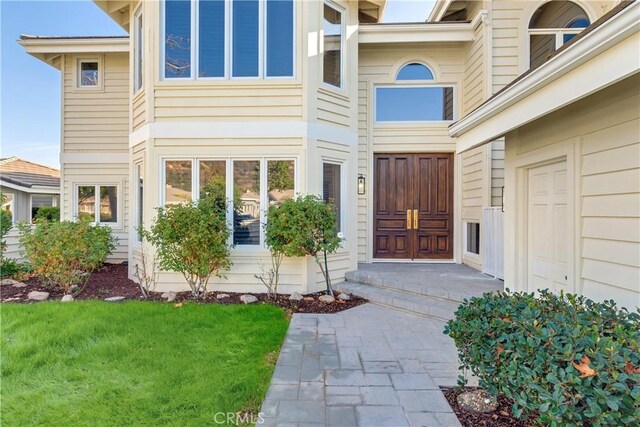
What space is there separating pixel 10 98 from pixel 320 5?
12.0 meters

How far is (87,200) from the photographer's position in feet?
29.7

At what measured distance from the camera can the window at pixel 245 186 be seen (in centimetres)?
592

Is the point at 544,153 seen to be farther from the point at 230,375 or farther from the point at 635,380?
the point at 230,375

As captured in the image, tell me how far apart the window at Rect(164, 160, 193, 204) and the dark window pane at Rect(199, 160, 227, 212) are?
0.23 metres

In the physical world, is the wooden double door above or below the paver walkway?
above

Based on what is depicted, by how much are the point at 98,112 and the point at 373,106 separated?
724cm

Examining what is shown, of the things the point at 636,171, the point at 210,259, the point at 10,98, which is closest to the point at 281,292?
the point at 210,259

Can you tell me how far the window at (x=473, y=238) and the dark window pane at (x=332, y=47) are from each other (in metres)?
3.99

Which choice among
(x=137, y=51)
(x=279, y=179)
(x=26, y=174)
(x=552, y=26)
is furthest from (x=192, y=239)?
(x=26, y=174)

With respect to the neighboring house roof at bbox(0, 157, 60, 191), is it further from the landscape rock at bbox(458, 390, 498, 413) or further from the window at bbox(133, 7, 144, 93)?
the landscape rock at bbox(458, 390, 498, 413)

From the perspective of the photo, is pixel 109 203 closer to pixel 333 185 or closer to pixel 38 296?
pixel 38 296

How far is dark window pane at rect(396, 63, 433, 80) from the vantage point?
25.1 feet

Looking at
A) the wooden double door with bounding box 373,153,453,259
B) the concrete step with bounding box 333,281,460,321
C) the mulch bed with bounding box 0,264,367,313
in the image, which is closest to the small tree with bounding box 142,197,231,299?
the mulch bed with bounding box 0,264,367,313

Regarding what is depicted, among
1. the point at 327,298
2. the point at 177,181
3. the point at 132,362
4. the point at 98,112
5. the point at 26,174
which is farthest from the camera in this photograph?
the point at 26,174
